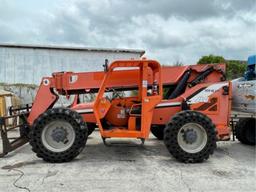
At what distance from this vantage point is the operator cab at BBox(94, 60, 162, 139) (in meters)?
6.31

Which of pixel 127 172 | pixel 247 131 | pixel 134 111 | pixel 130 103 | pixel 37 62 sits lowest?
pixel 127 172

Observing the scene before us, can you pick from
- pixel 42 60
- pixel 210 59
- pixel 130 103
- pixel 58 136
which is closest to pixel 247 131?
pixel 130 103

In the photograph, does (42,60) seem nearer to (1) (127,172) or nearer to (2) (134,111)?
(2) (134,111)

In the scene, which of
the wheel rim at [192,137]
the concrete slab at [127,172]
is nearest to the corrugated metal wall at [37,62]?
the concrete slab at [127,172]

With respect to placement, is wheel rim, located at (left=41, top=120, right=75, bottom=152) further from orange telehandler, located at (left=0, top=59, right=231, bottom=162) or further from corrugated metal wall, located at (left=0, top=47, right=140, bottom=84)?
corrugated metal wall, located at (left=0, top=47, right=140, bottom=84)

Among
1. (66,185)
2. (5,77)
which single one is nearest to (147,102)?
(66,185)

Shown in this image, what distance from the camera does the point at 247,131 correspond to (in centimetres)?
827

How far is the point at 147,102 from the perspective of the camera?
6301mm

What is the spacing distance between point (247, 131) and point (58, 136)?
523 centimetres

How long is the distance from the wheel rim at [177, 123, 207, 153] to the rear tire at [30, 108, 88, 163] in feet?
6.57

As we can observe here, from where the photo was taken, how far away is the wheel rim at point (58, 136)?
6.10m

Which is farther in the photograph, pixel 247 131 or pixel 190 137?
pixel 247 131

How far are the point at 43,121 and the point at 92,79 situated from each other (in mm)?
1486

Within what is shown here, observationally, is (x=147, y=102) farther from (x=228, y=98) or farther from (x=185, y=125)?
(x=228, y=98)
